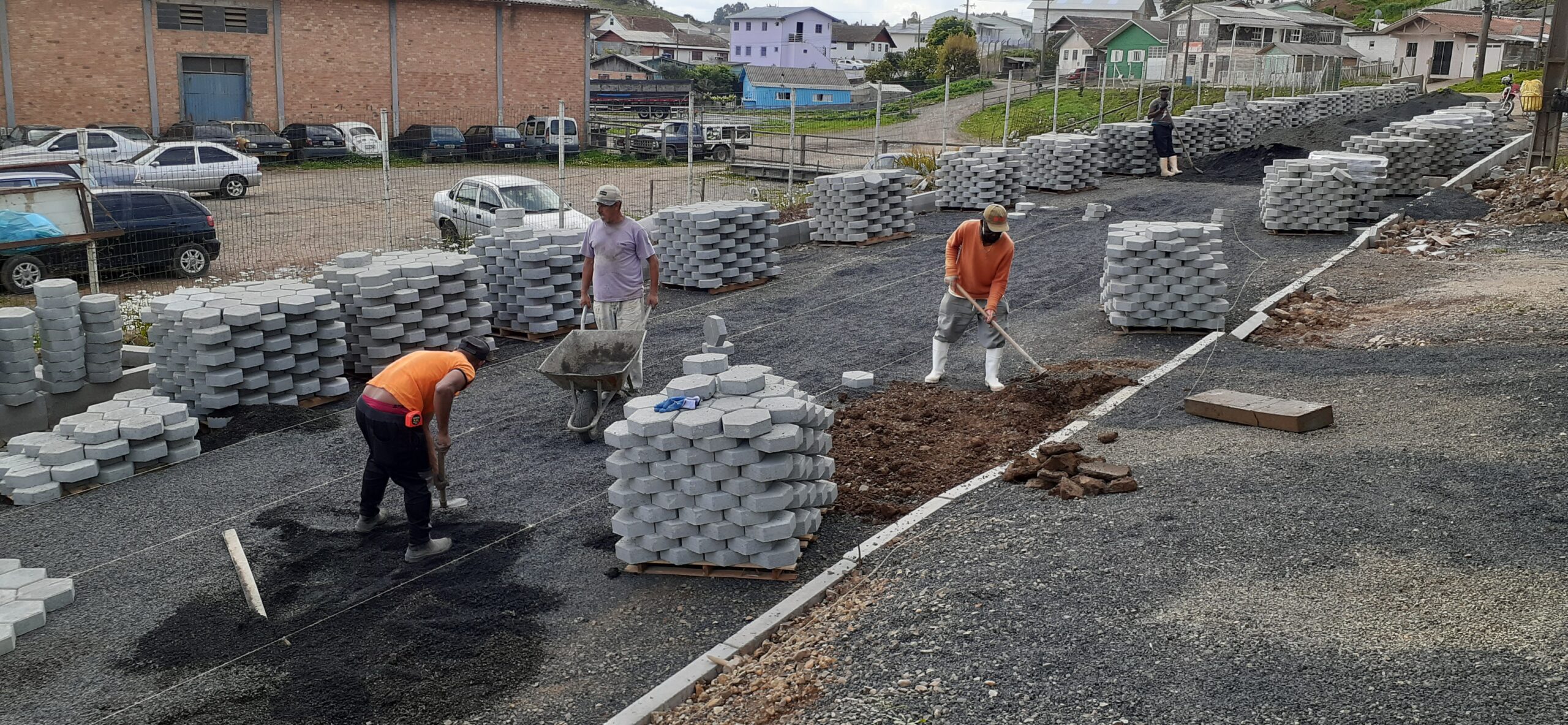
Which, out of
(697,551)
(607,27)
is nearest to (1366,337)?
(697,551)

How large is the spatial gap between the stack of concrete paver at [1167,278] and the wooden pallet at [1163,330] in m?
0.05

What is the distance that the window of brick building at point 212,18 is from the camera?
37.2 meters

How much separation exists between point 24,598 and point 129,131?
3215cm

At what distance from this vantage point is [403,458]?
772 centimetres

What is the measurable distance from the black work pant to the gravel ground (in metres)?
0.38

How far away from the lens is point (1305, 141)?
2953cm

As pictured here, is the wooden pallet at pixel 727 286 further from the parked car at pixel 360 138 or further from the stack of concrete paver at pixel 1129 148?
the parked car at pixel 360 138

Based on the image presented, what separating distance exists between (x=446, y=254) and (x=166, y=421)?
3.83 m

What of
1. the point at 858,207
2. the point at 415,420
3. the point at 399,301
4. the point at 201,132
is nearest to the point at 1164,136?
the point at 858,207

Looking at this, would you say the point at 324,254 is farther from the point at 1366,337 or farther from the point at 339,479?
the point at 1366,337

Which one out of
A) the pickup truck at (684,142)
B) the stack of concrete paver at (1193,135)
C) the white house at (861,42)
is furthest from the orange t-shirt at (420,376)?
the white house at (861,42)

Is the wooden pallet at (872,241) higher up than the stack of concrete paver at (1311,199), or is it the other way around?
the stack of concrete paver at (1311,199)

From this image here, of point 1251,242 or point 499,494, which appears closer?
point 499,494

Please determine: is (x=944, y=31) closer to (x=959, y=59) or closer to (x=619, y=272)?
(x=959, y=59)
